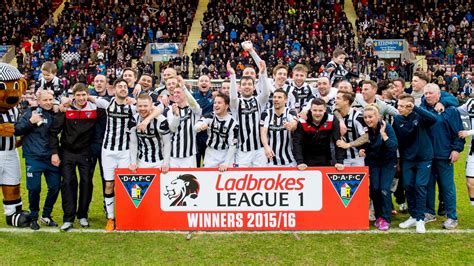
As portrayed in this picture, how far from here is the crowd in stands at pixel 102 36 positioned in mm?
26609

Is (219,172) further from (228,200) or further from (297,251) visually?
(297,251)

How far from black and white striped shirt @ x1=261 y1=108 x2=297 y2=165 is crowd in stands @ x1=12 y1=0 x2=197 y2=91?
18.3m

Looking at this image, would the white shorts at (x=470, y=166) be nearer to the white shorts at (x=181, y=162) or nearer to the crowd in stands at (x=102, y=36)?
the white shorts at (x=181, y=162)

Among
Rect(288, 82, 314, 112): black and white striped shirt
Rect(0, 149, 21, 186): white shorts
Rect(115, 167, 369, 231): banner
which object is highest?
Rect(288, 82, 314, 112): black and white striped shirt

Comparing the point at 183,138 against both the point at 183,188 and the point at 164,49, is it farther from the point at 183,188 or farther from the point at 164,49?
the point at 164,49

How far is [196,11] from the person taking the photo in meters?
34.5

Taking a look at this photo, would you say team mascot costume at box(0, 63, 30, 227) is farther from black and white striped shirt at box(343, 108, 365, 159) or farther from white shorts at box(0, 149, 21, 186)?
black and white striped shirt at box(343, 108, 365, 159)

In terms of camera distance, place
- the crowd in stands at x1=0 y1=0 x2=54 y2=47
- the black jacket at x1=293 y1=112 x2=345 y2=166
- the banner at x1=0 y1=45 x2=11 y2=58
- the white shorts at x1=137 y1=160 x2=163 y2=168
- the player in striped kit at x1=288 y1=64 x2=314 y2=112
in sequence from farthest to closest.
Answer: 1. the crowd in stands at x1=0 y1=0 x2=54 y2=47
2. the banner at x1=0 y1=45 x2=11 y2=58
3. the player in striped kit at x1=288 y1=64 x2=314 y2=112
4. the white shorts at x1=137 y1=160 x2=163 y2=168
5. the black jacket at x1=293 y1=112 x2=345 y2=166

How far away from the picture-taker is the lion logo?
7.29 m

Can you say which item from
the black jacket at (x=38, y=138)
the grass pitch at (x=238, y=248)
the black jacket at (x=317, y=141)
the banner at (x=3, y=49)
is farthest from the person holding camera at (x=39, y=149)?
the banner at (x=3, y=49)

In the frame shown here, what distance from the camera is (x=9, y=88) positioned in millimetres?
7617

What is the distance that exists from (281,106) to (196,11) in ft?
92.2

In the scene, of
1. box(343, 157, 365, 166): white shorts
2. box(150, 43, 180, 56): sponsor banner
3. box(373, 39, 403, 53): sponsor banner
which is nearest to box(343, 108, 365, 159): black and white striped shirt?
box(343, 157, 365, 166): white shorts

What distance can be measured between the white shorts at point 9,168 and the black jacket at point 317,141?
3.90 m
